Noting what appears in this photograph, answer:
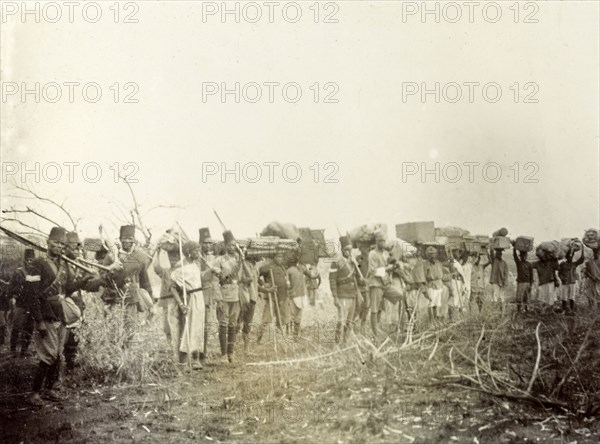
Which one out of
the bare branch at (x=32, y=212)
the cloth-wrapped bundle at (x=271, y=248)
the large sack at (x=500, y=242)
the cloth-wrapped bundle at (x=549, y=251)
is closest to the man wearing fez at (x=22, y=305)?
the bare branch at (x=32, y=212)

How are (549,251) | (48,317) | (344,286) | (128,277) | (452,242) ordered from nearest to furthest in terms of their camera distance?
(48,317)
(128,277)
(344,286)
(452,242)
(549,251)

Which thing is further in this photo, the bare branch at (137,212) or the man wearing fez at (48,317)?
the bare branch at (137,212)

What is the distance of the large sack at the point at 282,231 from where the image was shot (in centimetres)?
503

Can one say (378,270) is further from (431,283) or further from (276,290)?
(276,290)

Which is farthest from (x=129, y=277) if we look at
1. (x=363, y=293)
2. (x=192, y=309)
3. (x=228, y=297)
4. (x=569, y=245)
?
(x=569, y=245)

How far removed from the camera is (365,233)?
16.8 ft

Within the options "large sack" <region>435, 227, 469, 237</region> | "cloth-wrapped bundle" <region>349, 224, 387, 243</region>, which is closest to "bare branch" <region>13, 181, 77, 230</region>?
"cloth-wrapped bundle" <region>349, 224, 387, 243</region>

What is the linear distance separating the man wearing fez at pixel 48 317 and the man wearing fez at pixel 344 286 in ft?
7.23

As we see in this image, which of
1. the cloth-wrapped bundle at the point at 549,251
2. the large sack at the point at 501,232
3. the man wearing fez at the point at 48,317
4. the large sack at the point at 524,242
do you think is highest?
the large sack at the point at 501,232

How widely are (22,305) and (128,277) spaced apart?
2.93 ft

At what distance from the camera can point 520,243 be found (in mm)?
5219

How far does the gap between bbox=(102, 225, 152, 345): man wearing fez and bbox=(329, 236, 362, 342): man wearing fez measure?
1566mm

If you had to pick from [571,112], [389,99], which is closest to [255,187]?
[389,99]

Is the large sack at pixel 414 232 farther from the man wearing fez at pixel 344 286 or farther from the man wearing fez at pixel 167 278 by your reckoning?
the man wearing fez at pixel 167 278
